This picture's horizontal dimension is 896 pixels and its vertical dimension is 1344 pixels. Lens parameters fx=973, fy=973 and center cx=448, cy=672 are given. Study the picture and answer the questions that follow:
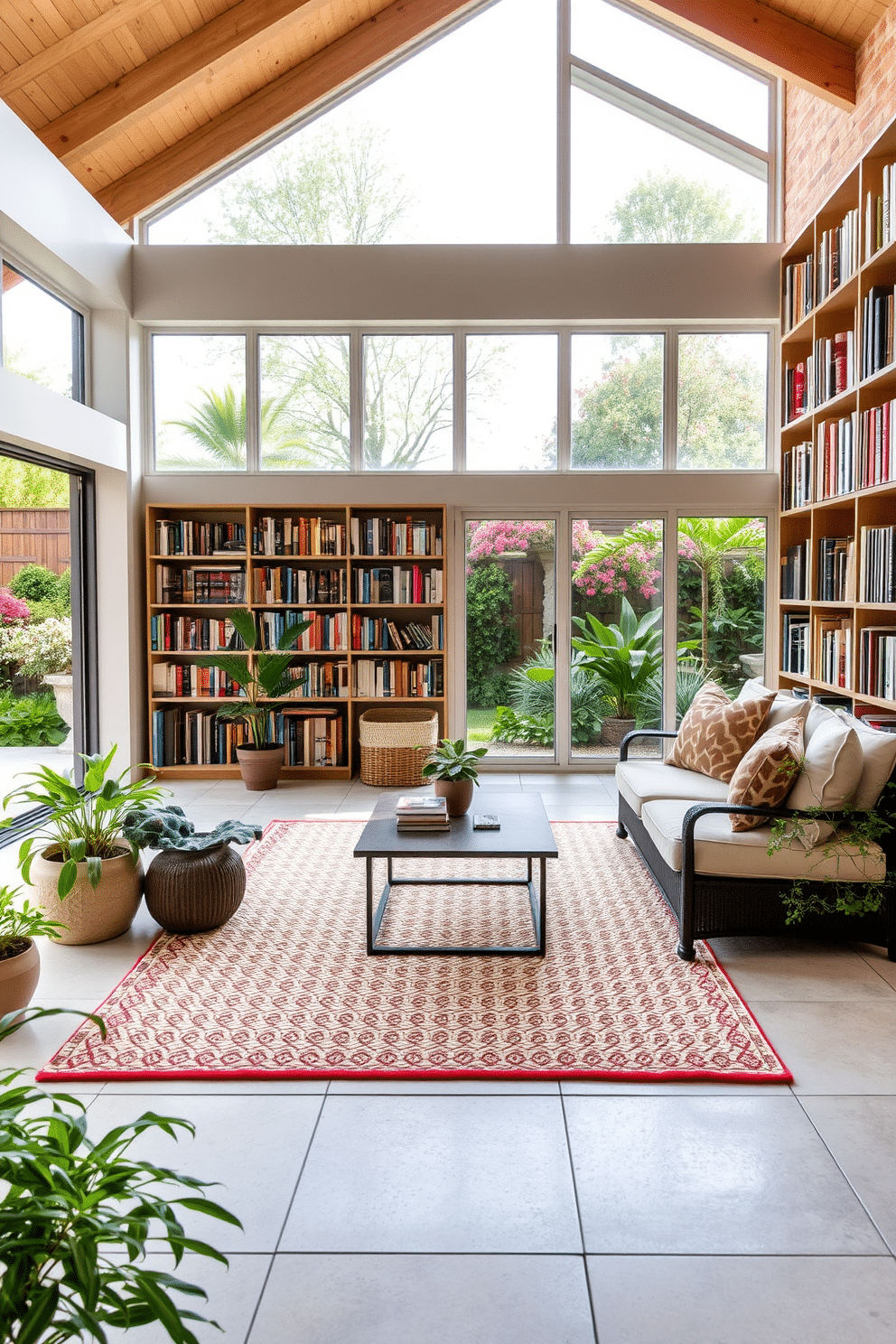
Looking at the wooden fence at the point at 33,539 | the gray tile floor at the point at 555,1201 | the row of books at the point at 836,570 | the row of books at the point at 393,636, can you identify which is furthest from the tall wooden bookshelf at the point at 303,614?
the gray tile floor at the point at 555,1201

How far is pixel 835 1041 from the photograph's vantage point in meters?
2.88

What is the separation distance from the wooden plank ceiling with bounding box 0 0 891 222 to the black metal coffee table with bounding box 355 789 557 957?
4.32m

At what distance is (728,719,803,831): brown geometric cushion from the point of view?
3533 millimetres

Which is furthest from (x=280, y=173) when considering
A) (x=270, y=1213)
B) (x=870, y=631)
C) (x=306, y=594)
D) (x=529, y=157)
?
(x=270, y=1213)

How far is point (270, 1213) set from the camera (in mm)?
2080

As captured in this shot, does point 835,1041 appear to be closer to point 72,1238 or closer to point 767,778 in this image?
point 767,778

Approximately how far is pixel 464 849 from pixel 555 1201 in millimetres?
1522

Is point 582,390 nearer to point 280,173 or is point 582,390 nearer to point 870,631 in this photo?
point 280,173

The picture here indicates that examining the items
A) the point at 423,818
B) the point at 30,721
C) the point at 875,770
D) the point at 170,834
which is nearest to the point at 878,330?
the point at 875,770

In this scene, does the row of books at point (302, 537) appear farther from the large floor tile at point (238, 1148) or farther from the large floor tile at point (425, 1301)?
the large floor tile at point (425, 1301)

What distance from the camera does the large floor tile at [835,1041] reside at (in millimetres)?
2645

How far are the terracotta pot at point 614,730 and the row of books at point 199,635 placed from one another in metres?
2.73

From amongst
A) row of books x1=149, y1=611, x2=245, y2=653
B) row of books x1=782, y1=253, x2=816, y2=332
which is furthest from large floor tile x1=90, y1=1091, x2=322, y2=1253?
row of books x1=782, y1=253, x2=816, y2=332

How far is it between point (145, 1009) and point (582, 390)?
536cm
